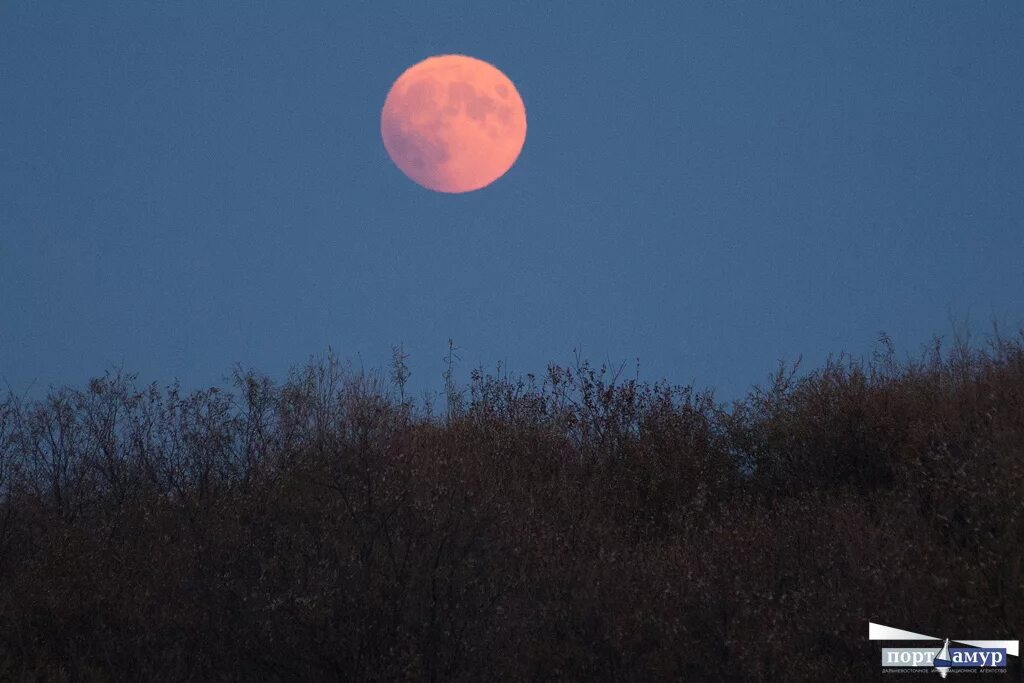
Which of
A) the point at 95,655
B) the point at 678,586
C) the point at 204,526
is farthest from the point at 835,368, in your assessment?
the point at 95,655

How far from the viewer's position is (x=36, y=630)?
6176mm

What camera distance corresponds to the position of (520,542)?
6457 millimetres

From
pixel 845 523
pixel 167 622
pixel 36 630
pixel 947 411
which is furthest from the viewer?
pixel 947 411

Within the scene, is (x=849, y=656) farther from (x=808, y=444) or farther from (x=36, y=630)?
(x=36, y=630)

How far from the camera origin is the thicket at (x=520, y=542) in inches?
202

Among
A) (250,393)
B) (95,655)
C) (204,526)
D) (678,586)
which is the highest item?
(250,393)

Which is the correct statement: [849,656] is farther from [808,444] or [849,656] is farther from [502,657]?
[808,444]

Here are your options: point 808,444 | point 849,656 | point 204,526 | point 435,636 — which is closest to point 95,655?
point 204,526

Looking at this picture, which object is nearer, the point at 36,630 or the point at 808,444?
the point at 36,630

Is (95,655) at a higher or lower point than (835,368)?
lower

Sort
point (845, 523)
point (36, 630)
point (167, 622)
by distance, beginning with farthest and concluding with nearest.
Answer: point (845, 523) < point (36, 630) < point (167, 622)

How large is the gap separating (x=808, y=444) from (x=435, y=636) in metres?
5.76

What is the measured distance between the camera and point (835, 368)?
411 inches

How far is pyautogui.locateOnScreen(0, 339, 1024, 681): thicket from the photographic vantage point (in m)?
5.14
